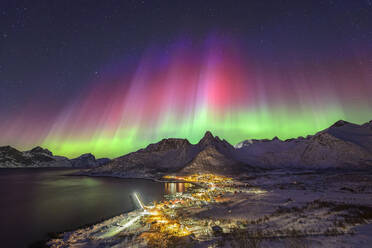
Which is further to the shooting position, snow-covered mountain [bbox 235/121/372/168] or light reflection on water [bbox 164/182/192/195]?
snow-covered mountain [bbox 235/121/372/168]

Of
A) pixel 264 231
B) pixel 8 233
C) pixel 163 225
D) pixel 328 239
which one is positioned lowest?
pixel 8 233

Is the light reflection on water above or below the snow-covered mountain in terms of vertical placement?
below

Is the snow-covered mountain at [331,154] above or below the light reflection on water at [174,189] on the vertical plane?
above

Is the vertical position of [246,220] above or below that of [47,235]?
above

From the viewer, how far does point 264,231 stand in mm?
17297

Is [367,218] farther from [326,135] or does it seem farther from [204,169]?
[326,135]

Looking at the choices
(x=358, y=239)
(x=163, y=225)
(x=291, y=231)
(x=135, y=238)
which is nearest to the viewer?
(x=358, y=239)

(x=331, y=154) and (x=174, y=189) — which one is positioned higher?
(x=331, y=154)

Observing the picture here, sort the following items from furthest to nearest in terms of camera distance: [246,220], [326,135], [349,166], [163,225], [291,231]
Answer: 1. [326,135]
2. [349,166]
3. [163,225]
4. [246,220]
5. [291,231]

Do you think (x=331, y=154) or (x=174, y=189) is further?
(x=331, y=154)

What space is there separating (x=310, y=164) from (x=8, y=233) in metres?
200

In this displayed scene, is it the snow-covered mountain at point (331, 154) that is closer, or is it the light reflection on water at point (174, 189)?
Result: the light reflection on water at point (174, 189)

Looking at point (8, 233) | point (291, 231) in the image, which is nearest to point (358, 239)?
point (291, 231)

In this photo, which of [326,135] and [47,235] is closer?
[47,235]
